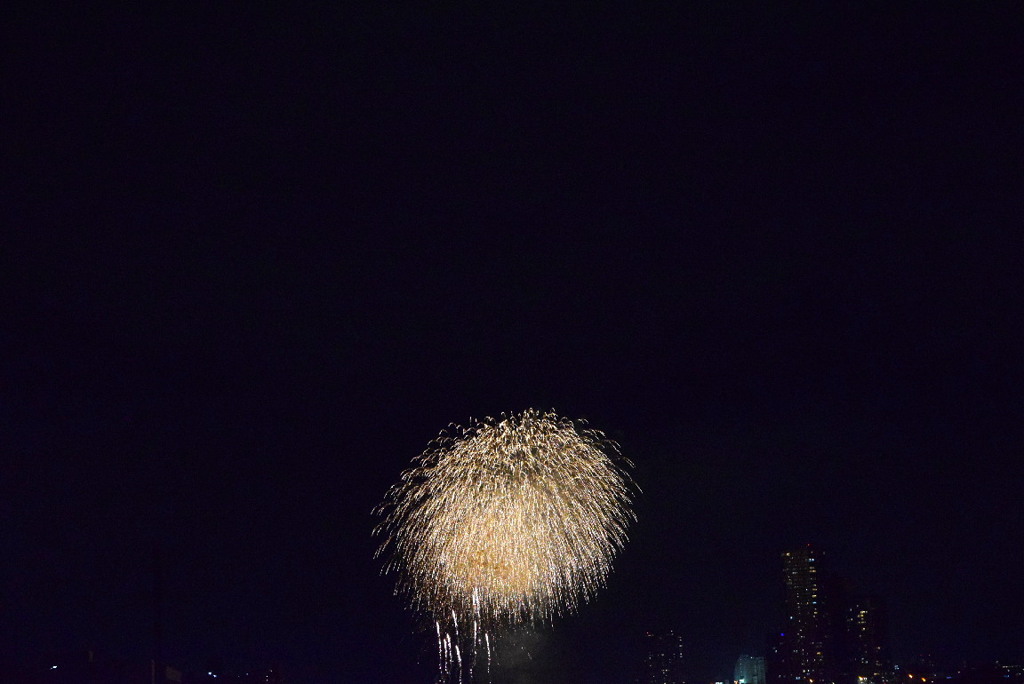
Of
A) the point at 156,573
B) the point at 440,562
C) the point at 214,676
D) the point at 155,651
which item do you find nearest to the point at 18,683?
the point at 155,651

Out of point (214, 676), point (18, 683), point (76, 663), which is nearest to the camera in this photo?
point (18, 683)

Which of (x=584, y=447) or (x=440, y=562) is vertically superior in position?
(x=584, y=447)

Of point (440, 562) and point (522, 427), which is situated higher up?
point (522, 427)

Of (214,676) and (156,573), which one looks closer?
(156,573)

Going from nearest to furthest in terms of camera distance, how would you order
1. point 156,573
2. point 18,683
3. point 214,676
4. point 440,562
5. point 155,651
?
point 440,562
point 156,573
point 155,651
point 18,683
point 214,676

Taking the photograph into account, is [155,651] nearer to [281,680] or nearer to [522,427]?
[522,427]

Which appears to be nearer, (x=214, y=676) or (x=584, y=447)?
(x=584, y=447)

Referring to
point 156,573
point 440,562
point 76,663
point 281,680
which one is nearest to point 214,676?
point 281,680

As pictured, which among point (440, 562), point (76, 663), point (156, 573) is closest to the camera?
point (440, 562)

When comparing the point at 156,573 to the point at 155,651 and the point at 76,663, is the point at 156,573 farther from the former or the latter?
the point at 76,663
